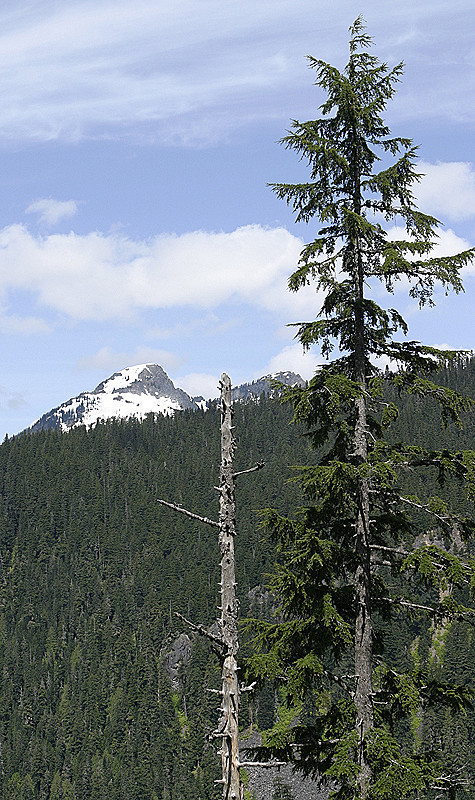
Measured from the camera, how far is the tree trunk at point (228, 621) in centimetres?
1169

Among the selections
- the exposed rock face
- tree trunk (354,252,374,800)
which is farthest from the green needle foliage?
the exposed rock face

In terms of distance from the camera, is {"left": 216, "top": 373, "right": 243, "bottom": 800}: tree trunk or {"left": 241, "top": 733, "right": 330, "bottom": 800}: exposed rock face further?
{"left": 241, "top": 733, "right": 330, "bottom": 800}: exposed rock face

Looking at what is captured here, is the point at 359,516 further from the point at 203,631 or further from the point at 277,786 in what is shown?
the point at 277,786

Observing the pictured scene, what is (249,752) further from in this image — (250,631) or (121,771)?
(121,771)

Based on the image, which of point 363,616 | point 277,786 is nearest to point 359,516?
point 363,616

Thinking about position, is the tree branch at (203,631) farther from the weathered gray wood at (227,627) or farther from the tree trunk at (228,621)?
the tree trunk at (228,621)

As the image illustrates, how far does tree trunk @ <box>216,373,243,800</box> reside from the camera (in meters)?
11.7

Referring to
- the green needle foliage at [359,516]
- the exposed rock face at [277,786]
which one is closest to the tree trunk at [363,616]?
the green needle foliage at [359,516]

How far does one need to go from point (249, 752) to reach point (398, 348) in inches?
339

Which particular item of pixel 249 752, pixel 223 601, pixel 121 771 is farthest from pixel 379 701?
pixel 121 771

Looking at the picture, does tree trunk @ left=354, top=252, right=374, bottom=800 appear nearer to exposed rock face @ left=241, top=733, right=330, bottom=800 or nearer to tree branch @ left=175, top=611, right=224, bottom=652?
tree branch @ left=175, top=611, right=224, bottom=652

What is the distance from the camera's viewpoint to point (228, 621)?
12.1 m

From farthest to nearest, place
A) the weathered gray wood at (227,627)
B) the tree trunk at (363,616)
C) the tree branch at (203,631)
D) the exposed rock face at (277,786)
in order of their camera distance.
Result: the exposed rock face at (277,786)
the tree trunk at (363,616)
the weathered gray wood at (227,627)
the tree branch at (203,631)

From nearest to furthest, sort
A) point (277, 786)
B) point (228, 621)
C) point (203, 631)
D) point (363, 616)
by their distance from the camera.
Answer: point (203, 631)
point (228, 621)
point (363, 616)
point (277, 786)
